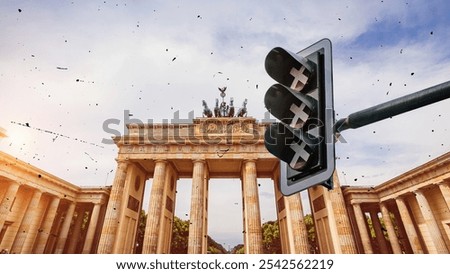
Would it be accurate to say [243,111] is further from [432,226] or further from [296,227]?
[432,226]

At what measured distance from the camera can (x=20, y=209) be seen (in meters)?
30.8

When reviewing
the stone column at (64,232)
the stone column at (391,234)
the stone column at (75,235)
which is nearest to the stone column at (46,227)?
the stone column at (64,232)

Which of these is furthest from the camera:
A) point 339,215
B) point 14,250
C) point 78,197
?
point 78,197

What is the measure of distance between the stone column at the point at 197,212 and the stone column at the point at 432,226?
962 inches

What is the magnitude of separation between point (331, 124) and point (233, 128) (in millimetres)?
30420

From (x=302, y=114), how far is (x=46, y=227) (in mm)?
41726

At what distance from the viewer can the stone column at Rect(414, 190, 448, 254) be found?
2514 cm

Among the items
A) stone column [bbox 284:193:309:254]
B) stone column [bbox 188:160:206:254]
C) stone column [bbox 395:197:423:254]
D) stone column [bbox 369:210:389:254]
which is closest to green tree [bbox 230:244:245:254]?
stone column [bbox 369:210:389:254]

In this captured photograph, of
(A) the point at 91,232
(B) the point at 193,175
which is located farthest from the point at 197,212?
(A) the point at 91,232

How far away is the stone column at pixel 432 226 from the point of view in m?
25.1

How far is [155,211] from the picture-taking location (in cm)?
2755

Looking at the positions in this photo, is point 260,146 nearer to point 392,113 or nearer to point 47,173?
point 47,173

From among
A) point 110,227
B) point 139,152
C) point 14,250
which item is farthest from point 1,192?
point 139,152

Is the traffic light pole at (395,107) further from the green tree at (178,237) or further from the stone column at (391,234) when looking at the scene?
the green tree at (178,237)
